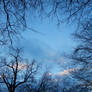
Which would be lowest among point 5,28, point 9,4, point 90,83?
point 90,83

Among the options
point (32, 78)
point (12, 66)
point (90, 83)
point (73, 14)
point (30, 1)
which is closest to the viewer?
point (30, 1)

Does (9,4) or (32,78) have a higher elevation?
(9,4)

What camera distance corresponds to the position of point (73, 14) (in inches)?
105

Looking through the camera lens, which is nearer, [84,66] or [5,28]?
[5,28]

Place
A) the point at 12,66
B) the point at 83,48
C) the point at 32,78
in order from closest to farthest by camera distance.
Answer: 1. the point at 83,48
2. the point at 12,66
3. the point at 32,78

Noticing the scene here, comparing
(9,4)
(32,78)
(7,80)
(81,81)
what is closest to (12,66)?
(7,80)

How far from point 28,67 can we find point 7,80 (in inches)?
152

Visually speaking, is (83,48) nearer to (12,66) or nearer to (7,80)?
(12,66)

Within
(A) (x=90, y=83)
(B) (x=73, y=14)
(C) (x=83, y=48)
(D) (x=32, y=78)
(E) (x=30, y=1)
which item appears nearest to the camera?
(E) (x=30, y=1)

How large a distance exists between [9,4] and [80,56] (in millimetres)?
5660

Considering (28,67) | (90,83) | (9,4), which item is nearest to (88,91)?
(90,83)

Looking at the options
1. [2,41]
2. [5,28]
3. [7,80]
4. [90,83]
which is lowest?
[90,83]

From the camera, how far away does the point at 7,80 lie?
14.1 m

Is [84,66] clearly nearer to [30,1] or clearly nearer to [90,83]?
[90,83]
